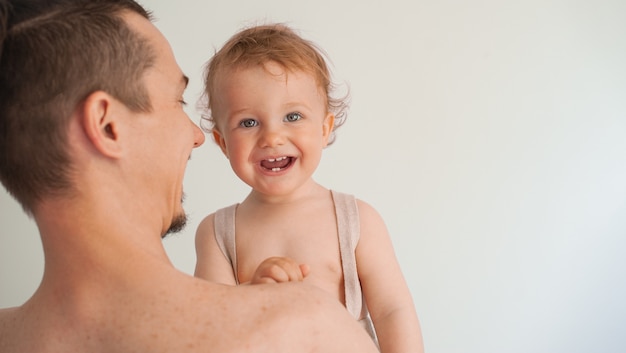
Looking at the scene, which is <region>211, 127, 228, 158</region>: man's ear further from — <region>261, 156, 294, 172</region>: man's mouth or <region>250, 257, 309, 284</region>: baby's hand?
<region>250, 257, 309, 284</region>: baby's hand

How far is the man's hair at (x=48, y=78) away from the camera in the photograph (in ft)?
3.18

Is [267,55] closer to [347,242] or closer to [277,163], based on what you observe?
[277,163]

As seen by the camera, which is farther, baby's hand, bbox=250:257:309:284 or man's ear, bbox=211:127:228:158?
man's ear, bbox=211:127:228:158

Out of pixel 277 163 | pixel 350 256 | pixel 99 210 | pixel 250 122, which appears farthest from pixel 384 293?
pixel 99 210

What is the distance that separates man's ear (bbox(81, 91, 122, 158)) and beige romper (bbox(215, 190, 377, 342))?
664mm

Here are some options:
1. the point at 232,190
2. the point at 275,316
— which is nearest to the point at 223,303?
the point at 275,316

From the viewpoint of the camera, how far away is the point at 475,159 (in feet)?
9.17

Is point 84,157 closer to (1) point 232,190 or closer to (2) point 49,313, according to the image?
(2) point 49,313

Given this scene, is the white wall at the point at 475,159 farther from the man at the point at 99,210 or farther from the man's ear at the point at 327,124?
the man at the point at 99,210

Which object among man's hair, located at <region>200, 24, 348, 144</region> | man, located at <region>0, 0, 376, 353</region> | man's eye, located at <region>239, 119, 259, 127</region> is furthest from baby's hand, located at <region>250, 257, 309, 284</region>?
man's hair, located at <region>200, 24, 348, 144</region>

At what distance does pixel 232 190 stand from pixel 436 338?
92 cm

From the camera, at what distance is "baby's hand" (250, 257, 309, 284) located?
1279mm

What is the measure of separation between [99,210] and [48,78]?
0.59 feet

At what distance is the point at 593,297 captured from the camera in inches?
110
